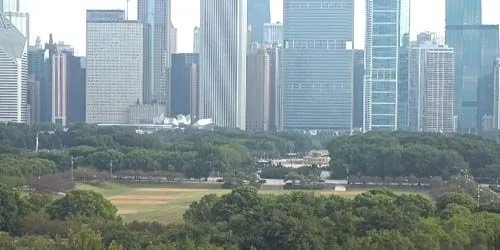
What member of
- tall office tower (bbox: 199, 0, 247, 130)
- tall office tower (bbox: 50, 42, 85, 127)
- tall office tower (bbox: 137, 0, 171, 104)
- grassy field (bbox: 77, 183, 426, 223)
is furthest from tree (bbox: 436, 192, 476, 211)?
tall office tower (bbox: 137, 0, 171, 104)

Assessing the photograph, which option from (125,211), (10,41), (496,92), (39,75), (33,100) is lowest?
(125,211)

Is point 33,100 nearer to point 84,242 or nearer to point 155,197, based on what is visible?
point 155,197

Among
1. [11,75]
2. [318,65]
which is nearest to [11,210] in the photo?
[11,75]

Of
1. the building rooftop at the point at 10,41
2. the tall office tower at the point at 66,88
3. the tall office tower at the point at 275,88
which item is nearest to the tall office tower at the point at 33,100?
the tall office tower at the point at 66,88

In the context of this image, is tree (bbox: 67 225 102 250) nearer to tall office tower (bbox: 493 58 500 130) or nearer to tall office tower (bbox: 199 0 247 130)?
tall office tower (bbox: 199 0 247 130)

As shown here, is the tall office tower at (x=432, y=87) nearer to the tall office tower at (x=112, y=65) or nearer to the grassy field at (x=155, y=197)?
the tall office tower at (x=112, y=65)
